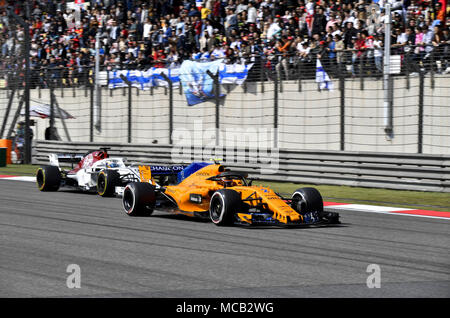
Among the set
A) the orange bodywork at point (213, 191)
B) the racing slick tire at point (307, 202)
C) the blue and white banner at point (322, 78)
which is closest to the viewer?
the orange bodywork at point (213, 191)

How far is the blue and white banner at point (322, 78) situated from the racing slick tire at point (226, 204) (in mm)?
7705

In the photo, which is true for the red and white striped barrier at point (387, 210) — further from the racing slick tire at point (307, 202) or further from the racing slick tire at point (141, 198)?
the racing slick tire at point (141, 198)

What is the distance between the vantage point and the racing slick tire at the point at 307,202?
9.87 meters

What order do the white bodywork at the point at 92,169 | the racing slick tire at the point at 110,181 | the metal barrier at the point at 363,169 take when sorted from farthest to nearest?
the metal barrier at the point at 363,169, the white bodywork at the point at 92,169, the racing slick tire at the point at 110,181

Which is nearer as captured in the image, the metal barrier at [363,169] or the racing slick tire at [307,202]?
A: the racing slick tire at [307,202]

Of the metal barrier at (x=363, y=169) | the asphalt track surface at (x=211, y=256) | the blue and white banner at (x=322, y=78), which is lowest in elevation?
the asphalt track surface at (x=211, y=256)

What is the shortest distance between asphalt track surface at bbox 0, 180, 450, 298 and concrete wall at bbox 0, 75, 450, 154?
443cm

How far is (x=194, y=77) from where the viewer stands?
19516 millimetres

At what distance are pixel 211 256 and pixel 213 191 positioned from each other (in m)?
2.81

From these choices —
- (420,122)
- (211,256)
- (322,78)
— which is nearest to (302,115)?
(322,78)

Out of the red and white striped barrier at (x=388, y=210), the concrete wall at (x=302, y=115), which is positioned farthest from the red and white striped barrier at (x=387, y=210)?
the concrete wall at (x=302, y=115)

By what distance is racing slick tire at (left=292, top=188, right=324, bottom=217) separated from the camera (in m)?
9.87

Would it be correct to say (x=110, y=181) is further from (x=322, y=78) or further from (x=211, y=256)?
(x=211, y=256)
